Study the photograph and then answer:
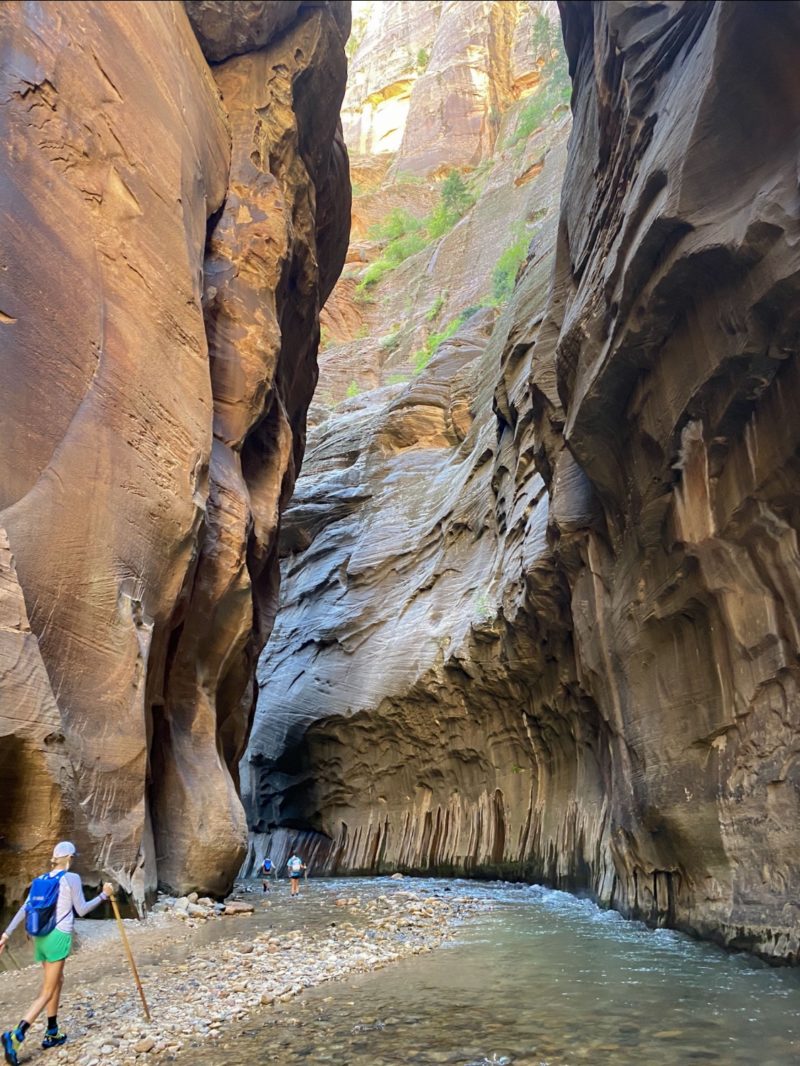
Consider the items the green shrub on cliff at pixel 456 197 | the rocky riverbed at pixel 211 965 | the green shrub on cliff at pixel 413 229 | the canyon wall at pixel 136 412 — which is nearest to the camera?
the rocky riverbed at pixel 211 965

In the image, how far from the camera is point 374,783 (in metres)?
20.5

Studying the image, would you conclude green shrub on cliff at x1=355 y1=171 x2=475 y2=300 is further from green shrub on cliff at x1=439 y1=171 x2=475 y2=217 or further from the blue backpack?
the blue backpack

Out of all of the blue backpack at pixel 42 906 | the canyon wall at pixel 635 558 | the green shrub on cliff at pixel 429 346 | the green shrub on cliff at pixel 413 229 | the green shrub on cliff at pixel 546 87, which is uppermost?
the green shrub on cliff at pixel 546 87

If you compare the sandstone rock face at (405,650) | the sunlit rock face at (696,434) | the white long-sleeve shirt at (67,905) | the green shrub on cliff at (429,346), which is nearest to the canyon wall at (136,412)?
the white long-sleeve shirt at (67,905)

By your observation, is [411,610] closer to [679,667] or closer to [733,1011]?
[679,667]

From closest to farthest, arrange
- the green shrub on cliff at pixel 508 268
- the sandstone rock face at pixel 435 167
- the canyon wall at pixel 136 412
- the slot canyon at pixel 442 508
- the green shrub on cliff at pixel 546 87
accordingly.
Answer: the slot canyon at pixel 442 508 → the canyon wall at pixel 136 412 → the green shrub on cliff at pixel 508 268 → the sandstone rock face at pixel 435 167 → the green shrub on cliff at pixel 546 87

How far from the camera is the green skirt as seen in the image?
15.4ft

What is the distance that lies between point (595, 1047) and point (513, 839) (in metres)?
11.9

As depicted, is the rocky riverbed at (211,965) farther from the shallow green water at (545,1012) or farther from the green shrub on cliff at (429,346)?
the green shrub on cliff at (429,346)

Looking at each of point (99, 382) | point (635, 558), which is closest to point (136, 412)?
point (99, 382)

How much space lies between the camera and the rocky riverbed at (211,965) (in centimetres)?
489

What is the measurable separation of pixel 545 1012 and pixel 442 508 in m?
17.2

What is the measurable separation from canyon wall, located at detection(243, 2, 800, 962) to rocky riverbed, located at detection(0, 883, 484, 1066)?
129 inches

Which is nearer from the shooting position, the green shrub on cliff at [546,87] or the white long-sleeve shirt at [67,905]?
the white long-sleeve shirt at [67,905]
